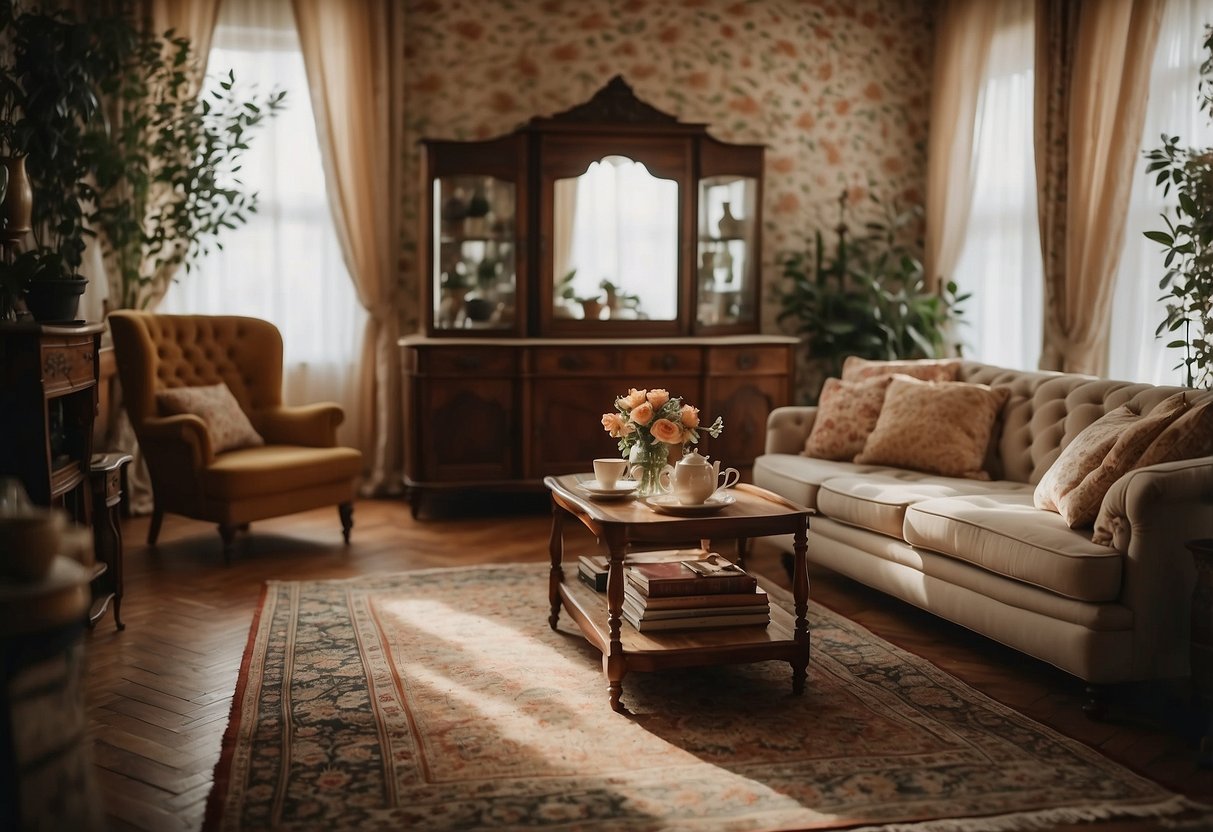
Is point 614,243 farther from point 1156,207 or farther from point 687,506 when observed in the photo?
point 687,506

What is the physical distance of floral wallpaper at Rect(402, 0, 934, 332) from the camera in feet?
20.1

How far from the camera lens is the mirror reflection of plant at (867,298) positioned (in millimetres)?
6227

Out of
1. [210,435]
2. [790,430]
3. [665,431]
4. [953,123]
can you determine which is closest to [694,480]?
[665,431]

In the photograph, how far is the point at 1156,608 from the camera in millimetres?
2912

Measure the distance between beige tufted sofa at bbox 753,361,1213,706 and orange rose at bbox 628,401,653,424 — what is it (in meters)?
0.96

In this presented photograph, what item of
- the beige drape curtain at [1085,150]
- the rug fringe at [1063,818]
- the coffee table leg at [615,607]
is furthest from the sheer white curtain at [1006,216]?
the rug fringe at [1063,818]

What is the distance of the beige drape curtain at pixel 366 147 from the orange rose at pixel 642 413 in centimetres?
314

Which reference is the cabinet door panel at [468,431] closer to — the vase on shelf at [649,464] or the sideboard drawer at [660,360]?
the sideboard drawer at [660,360]

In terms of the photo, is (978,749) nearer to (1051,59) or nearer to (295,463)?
(295,463)

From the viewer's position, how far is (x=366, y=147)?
602cm

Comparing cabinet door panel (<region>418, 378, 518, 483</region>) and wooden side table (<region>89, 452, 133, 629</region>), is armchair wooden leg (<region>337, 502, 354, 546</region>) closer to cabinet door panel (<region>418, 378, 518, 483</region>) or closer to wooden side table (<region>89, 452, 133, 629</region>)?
cabinet door panel (<region>418, 378, 518, 483</region>)

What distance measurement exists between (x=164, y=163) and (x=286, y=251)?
74 cm

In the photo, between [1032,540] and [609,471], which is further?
[609,471]

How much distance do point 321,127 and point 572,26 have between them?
1477mm
